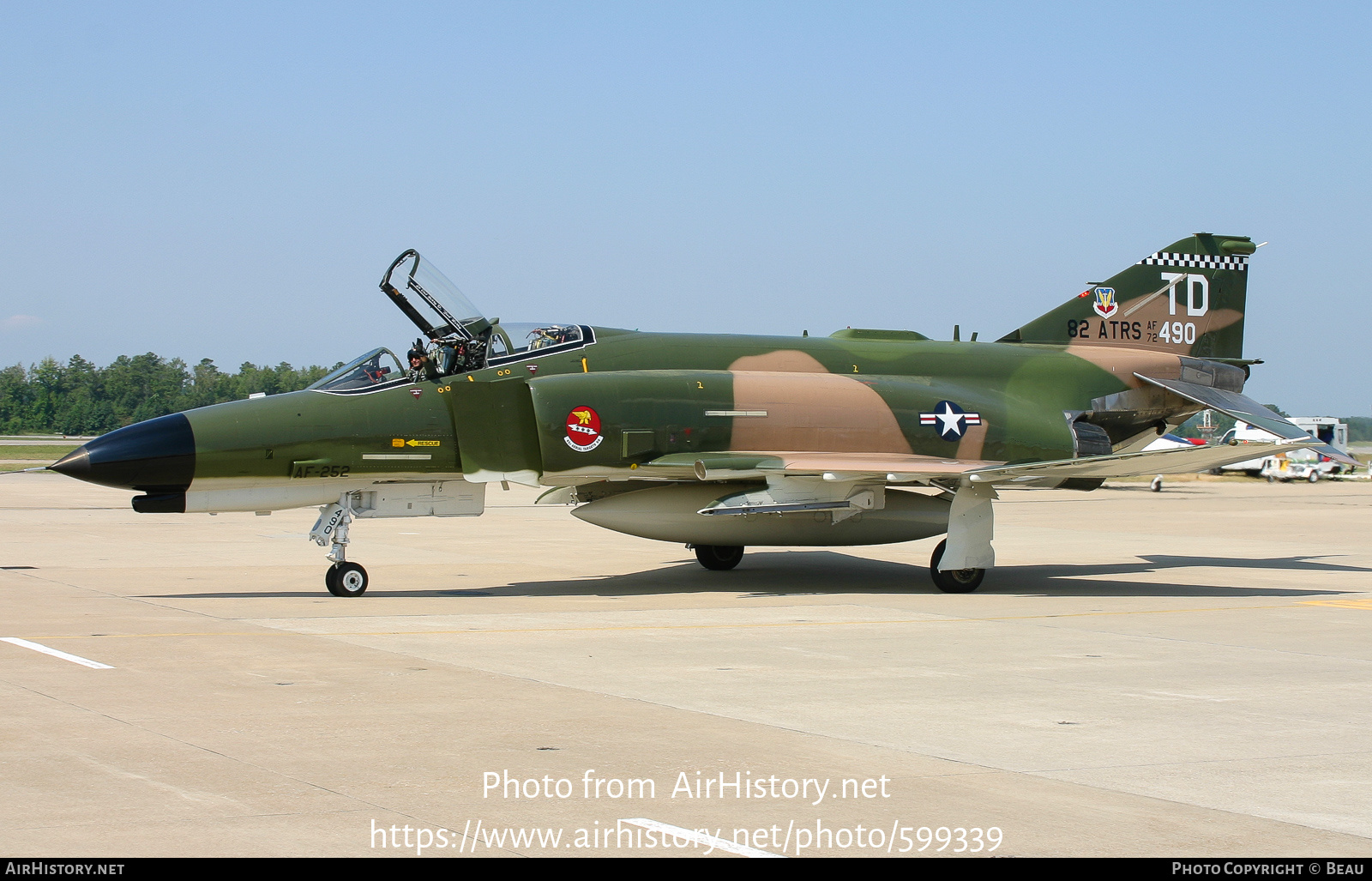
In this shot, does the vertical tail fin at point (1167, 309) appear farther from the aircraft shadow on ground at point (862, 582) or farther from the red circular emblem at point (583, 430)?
the red circular emblem at point (583, 430)

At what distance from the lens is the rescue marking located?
29.1 feet

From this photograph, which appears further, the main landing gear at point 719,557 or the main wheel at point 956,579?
the main landing gear at point 719,557

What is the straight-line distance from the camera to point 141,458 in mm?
12500

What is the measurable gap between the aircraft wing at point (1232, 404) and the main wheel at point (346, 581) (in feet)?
36.0

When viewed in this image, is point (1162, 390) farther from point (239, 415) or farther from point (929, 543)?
point (239, 415)

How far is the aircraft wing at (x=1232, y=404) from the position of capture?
1611cm

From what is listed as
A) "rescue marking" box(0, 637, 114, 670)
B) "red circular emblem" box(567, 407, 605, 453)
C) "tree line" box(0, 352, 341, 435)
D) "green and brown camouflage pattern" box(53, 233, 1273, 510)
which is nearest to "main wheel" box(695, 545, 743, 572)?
"green and brown camouflage pattern" box(53, 233, 1273, 510)

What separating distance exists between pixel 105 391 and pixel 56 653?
9244 cm

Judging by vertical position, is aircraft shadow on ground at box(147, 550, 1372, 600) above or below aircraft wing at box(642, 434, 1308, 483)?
below

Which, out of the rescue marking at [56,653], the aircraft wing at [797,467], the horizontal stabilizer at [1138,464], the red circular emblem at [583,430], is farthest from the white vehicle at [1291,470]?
the rescue marking at [56,653]

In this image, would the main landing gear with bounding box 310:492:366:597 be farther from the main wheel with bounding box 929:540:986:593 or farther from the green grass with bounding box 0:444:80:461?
the green grass with bounding box 0:444:80:461

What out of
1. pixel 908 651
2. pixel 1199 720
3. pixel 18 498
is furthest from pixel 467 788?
pixel 18 498

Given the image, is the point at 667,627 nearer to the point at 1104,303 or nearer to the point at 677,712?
the point at 677,712

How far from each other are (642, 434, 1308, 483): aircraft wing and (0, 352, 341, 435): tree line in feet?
237
